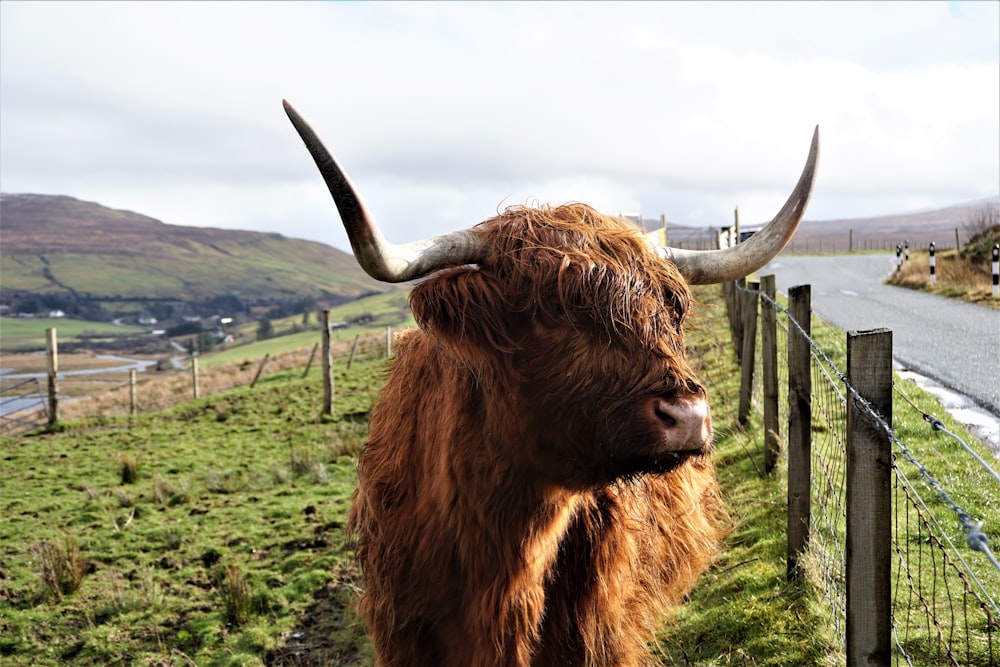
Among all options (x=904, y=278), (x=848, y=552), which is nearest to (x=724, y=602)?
(x=848, y=552)

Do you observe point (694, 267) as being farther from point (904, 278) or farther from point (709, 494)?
point (904, 278)

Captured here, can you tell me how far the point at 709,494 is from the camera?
13.3ft

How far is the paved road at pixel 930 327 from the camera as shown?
25.6 ft

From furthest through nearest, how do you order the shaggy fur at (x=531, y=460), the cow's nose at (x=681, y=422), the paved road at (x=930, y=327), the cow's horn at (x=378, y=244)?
1. the paved road at (x=930, y=327)
2. the shaggy fur at (x=531, y=460)
3. the cow's nose at (x=681, y=422)
4. the cow's horn at (x=378, y=244)

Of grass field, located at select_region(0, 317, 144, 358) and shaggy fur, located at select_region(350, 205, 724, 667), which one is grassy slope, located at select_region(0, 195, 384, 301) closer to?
grass field, located at select_region(0, 317, 144, 358)

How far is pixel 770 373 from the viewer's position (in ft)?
18.9

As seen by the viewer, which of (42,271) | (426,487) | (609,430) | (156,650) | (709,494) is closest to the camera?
(609,430)

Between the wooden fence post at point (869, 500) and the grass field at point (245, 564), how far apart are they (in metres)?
0.81

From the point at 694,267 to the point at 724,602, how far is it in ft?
8.47

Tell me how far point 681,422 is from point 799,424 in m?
2.25

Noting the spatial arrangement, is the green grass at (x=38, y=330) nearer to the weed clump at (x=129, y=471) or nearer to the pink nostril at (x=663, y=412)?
the weed clump at (x=129, y=471)

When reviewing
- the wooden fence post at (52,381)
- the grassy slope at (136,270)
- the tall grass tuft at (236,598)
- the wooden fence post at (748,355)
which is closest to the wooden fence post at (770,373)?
the wooden fence post at (748,355)

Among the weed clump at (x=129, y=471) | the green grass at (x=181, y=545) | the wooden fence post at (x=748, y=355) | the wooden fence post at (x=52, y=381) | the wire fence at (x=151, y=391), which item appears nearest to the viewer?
the green grass at (x=181, y=545)

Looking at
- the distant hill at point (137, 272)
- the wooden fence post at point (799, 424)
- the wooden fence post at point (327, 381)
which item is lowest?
the wooden fence post at point (327, 381)
